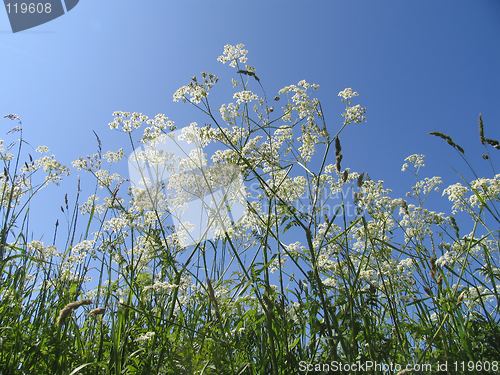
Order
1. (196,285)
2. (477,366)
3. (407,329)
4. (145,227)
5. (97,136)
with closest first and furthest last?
(477,366), (407,329), (196,285), (145,227), (97,136)

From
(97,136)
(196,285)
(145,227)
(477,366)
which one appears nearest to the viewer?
(477,366)

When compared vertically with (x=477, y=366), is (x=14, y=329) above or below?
above

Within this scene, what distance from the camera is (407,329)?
228cm

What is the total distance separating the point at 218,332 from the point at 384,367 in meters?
1.23

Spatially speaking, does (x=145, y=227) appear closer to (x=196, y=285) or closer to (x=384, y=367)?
(x=196, y=285)

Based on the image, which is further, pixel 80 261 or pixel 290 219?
pixel 80 261

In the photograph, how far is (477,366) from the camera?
5.67 feet

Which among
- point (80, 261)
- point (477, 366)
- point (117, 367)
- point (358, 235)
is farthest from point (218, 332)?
point (358, 235)

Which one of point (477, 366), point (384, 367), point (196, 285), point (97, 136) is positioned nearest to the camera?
point (477, 366)

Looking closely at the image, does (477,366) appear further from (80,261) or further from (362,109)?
(80,261)

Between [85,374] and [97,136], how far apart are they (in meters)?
3.22

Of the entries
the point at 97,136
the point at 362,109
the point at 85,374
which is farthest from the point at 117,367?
the point at 362,109

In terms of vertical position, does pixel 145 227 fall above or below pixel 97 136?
below

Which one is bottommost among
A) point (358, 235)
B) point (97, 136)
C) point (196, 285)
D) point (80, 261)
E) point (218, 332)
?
point (218, 332)
